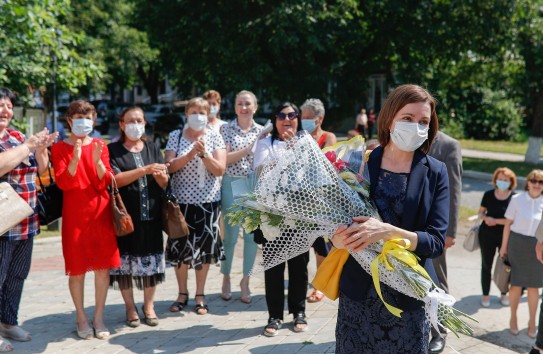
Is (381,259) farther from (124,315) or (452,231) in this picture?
(124,315)

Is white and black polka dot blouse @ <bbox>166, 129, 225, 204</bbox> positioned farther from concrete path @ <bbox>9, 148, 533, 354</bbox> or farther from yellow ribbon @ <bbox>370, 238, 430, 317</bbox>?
yellow ribbon @ <bbox>370, 238, 430, 317</bbox>

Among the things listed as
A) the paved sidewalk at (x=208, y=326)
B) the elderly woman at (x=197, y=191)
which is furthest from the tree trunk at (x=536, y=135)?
the elderly woman at (x=197, y=191)

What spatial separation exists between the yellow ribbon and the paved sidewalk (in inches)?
81.9

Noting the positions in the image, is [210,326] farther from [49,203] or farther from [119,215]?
[49,203]

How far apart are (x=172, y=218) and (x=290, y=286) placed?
4.09 feet

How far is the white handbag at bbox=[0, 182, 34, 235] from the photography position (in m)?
4.38

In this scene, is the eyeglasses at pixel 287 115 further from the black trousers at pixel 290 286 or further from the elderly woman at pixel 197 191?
the black trousers at pixel 290 286

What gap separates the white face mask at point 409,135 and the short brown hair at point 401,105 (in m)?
0.10

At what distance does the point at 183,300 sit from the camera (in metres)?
6.27

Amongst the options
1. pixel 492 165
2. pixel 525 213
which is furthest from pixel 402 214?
pixel 492 165

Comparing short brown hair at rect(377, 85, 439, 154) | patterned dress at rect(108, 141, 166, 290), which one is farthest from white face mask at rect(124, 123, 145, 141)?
short brown hair at rect(377, 85, 439, 154)

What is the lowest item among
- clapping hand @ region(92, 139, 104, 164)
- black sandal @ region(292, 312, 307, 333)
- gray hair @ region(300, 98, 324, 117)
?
black sandal @ region(292, 312, 307, 333)

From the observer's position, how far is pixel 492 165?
19.3 metres

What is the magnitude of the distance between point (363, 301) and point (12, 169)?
298 centimetres
